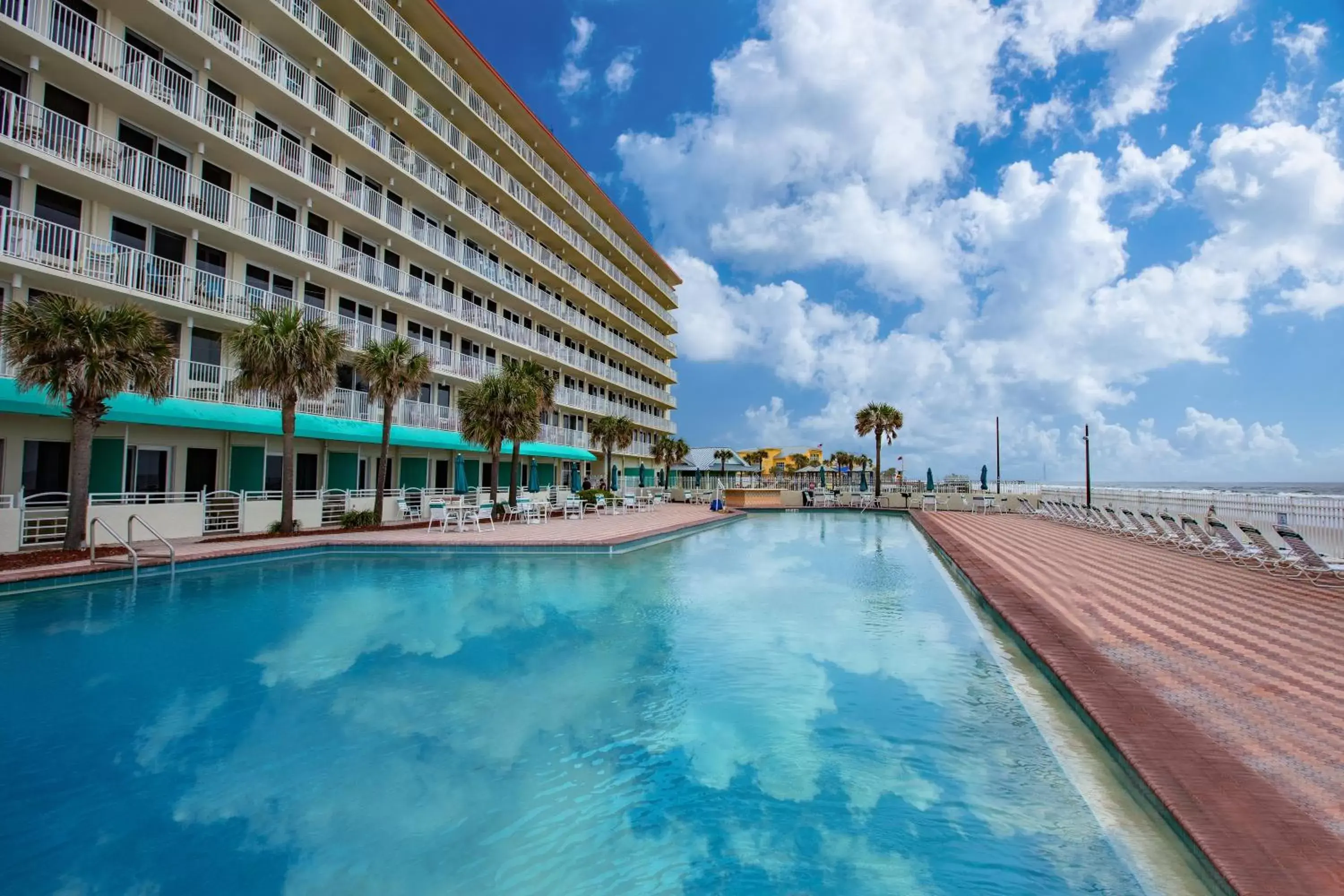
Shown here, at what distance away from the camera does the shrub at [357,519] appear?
60.8 ft

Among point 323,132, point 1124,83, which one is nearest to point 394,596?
point 323,132

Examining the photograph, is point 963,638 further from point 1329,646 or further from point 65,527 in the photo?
point 65,527

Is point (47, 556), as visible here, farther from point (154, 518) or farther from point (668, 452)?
point (668, 452)

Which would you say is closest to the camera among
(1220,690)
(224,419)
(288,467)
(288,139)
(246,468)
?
(1220,690)

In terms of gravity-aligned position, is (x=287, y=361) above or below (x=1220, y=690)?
above

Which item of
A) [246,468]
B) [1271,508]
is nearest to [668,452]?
[246,468]

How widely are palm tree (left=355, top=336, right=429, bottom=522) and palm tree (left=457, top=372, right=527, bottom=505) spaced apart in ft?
11.5

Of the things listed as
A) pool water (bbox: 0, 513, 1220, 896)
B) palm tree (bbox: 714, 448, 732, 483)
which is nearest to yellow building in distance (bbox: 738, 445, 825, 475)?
palm tree (bbox: 714, 448, 732, 483)

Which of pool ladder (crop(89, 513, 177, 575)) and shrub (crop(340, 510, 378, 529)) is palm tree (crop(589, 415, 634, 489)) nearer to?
shrub (crop(340, 510, 378, 529))

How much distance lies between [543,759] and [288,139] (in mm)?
21850

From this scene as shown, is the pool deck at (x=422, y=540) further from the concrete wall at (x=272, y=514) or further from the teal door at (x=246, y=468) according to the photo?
the teal door at (x=246, y=468)

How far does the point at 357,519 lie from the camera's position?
18.8 m

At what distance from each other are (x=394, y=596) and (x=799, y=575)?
7762 mm

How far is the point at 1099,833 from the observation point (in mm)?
3588
